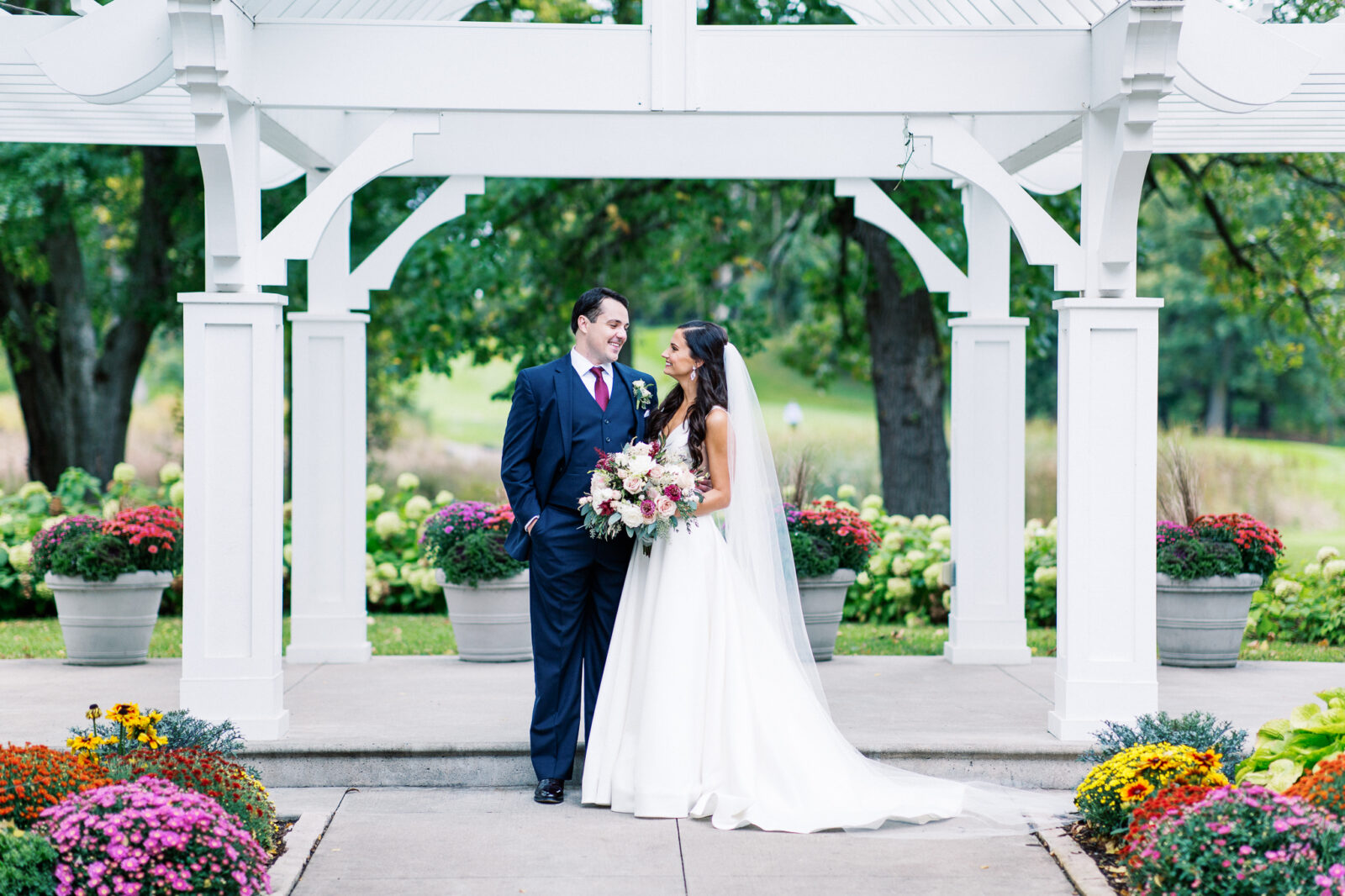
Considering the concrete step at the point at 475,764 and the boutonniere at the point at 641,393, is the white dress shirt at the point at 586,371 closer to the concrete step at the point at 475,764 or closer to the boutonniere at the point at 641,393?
the boutonniere at the point at 641,393

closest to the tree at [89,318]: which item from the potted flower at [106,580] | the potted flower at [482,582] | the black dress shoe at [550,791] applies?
the potted flower at [106,580]

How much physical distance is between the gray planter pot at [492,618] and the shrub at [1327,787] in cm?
487

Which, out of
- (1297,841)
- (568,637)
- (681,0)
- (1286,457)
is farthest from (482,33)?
(1286,457)

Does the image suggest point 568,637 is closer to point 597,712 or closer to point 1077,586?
point 597,712

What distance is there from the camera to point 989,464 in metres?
7.86

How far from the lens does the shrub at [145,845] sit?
373cm

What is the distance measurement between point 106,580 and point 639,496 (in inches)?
178

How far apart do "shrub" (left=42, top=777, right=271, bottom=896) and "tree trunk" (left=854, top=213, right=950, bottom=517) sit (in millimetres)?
9585

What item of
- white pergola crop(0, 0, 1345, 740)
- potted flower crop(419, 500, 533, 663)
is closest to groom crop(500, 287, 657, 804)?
white pergola crop(0, 0, 1345, 740)

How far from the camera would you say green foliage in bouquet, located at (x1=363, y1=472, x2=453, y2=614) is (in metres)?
11.0

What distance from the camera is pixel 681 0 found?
564cm

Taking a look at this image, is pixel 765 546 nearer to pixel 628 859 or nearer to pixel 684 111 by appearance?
pixel 628 859

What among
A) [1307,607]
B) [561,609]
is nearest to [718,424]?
[561,609]

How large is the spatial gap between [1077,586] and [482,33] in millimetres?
3595
